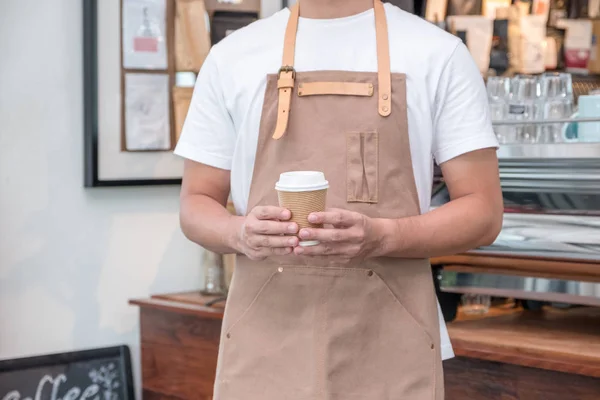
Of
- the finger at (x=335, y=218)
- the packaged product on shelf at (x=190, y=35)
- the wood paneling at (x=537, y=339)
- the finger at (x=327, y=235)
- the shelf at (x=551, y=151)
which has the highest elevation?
the packaged product on shelf at (x=190, y=35)

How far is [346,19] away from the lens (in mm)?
1528

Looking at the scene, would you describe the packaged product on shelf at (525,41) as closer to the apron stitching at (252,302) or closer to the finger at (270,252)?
the apron stitching at (252,302)

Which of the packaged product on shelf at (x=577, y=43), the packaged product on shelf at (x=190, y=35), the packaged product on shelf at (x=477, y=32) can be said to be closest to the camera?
the packaged product on shelf at (x=190, y=35)

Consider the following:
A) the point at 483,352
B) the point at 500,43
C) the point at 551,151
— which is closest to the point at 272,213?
the point at 483,352

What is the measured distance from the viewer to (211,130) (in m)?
1.54

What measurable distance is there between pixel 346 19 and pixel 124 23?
1.59 meters

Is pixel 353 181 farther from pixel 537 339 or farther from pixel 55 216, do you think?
pixel 55 216

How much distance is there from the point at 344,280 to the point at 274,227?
0.77 ft

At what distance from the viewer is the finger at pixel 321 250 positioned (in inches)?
50.6

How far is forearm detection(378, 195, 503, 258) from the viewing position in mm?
1391

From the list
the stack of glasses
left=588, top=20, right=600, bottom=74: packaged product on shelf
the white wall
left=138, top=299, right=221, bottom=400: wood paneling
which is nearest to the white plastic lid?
the stack of glasses

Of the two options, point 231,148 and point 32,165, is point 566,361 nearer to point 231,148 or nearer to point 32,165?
point 231,148

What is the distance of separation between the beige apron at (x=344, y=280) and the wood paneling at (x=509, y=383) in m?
0.60

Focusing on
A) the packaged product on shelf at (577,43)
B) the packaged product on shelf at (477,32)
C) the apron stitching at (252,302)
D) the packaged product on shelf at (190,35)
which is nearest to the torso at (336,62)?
the apron stitching at (252,302)
